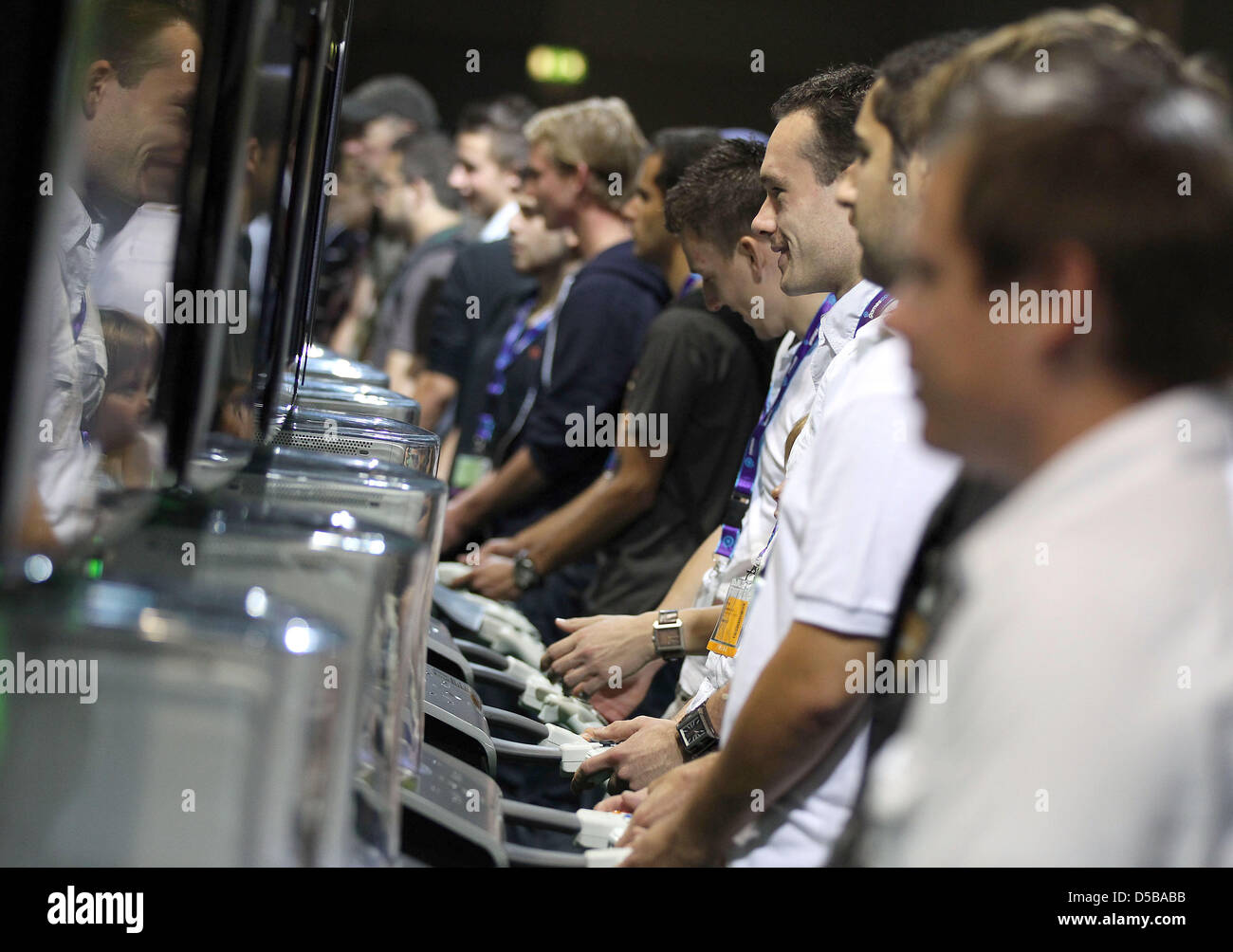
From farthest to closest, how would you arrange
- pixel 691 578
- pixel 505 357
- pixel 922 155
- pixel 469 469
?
pixel 469 469, pixel 505 357, pixel 691 578, pixel 922 155

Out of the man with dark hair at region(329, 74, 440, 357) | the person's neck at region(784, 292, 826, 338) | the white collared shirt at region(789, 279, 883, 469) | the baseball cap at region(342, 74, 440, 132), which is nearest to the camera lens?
the white collared shirt at region(789, 279, 883, 469)

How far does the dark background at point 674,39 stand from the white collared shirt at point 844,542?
5.22ft

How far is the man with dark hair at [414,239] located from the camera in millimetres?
5691

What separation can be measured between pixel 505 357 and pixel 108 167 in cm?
263

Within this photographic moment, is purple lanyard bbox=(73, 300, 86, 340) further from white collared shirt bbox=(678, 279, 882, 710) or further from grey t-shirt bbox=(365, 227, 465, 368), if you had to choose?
grey t-shirt bbox=(365, 227, 465, 368)

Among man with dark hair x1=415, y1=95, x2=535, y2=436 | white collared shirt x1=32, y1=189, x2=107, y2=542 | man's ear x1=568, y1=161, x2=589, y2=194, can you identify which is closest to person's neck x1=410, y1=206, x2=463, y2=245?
man with dark hair x1=415, y1=95, x2=535, y2=436

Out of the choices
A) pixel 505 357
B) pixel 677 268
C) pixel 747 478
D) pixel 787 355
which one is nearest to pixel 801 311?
pixel 787 355

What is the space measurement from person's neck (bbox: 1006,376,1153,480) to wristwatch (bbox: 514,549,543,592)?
8.35 ft

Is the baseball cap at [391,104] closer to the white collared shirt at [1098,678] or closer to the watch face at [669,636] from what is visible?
the watch face at [669,636]

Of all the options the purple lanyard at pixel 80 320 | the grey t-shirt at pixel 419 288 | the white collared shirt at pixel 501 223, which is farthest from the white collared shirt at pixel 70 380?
the grey t-shirt at pixel 419 288

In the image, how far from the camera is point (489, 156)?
574 cm

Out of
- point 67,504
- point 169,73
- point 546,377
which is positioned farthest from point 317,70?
point 546,377

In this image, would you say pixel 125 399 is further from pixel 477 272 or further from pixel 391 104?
pixel 391 104

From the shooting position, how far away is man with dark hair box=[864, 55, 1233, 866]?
2.54 feet
